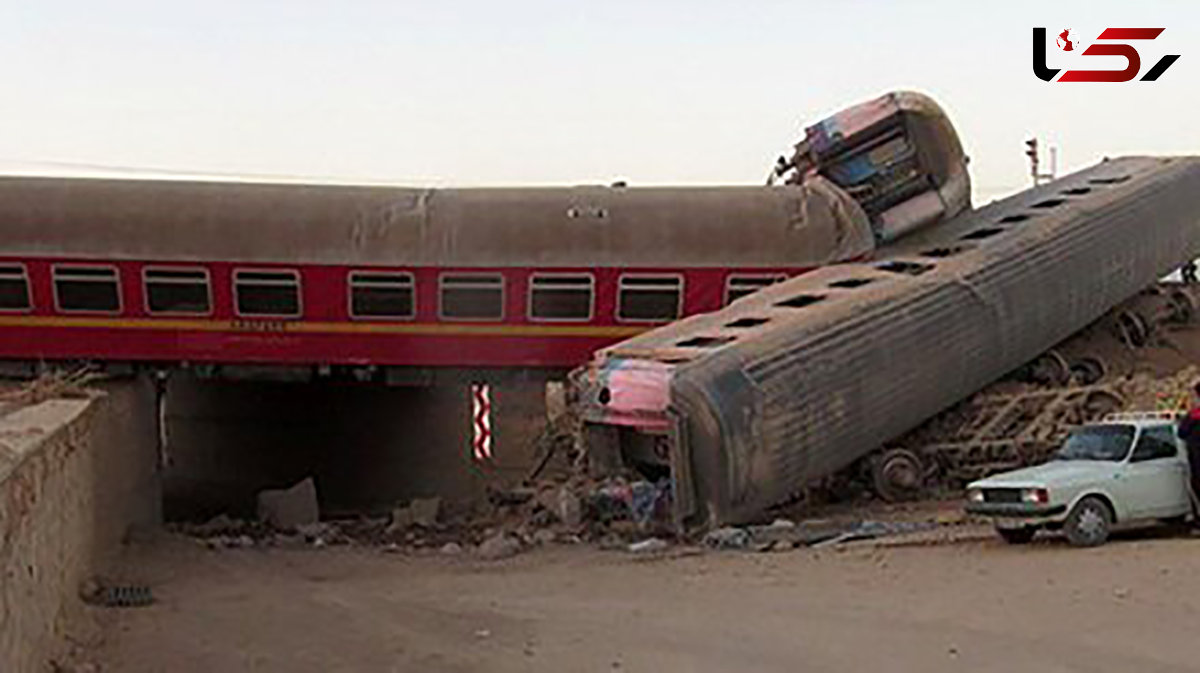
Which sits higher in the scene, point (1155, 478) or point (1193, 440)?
point (1193, 440)

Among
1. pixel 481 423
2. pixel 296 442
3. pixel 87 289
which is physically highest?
pixel 87 289

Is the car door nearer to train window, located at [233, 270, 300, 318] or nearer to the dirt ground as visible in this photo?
the dirt ground

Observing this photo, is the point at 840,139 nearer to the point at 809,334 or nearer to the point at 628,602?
the point at 809,334

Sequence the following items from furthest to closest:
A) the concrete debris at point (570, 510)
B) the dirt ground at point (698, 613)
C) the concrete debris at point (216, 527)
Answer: the concrete debris at point (216, 527), the concrete debris at point (570, 510), the dirt ground at point (698, 613)

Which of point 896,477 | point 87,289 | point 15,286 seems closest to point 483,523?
point 896,477

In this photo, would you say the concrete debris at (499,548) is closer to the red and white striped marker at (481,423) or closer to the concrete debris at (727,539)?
the concrete debris at (727,539)

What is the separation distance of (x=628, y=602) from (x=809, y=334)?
5.82 meters

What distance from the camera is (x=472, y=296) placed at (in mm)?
20141

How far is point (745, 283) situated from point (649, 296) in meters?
1.29

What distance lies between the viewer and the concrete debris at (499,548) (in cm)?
1556

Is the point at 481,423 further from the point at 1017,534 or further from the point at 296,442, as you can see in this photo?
the point at 1017,534

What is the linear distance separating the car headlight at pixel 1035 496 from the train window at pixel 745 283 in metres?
A: 7.58

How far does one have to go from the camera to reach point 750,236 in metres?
20.6

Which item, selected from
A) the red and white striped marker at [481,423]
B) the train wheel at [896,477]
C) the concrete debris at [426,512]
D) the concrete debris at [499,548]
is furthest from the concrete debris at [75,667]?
the red and white striped marker at [481,423]
